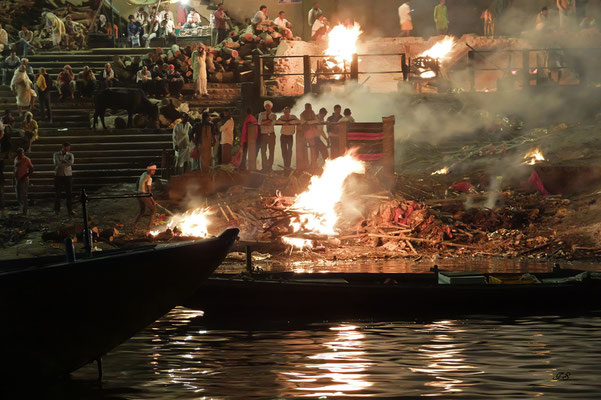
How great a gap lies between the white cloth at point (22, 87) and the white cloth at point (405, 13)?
48.0 ft

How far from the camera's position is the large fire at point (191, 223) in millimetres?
25938

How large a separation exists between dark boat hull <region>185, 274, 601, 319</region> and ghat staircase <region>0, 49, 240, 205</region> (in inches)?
512

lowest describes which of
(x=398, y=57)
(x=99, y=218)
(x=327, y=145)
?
(x=99, y=218)

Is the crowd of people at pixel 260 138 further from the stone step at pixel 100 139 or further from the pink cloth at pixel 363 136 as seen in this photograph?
the stone step at pixel 100 139

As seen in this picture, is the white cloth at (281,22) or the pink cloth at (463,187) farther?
the white cloth at (281,22)

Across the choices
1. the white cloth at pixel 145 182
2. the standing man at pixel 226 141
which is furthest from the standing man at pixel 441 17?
the white cloth at pixel 145 182

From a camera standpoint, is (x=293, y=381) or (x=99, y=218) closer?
(x=293, y=381)

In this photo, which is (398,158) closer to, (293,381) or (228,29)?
(228,29)

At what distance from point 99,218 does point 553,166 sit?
11864 millimetres

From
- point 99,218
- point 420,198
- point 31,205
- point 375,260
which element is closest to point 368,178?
point 420,198

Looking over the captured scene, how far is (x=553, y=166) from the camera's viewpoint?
2728 centimetres

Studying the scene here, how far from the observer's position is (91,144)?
32.1 metres

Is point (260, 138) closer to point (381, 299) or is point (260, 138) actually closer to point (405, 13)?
point (381, 299)

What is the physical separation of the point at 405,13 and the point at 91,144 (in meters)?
14.4
